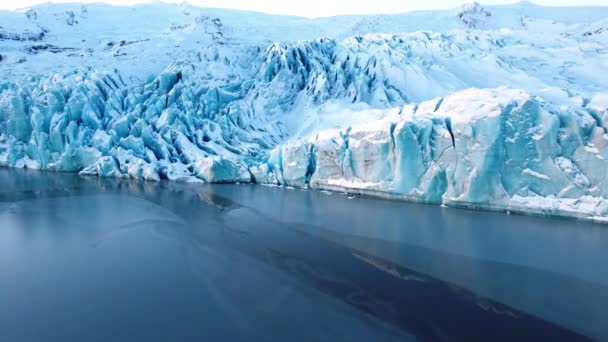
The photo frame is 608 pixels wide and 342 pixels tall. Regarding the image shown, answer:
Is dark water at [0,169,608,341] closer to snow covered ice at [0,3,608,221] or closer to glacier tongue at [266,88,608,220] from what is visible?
glacier tongue at [266,88,608,220]

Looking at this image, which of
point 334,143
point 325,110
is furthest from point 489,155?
point 325,110

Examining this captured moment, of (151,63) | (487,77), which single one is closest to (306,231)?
(487,77)

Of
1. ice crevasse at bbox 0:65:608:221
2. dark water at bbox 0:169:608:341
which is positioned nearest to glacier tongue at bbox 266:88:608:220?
ice crevasse at bbox 0:65:608:221

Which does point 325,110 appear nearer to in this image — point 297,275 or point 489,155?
point 489,155

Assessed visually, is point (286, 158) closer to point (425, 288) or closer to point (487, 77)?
point (425, 288)

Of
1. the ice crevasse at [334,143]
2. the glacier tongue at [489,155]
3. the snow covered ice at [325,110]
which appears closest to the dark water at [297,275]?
the glacier tongue at [489,155]

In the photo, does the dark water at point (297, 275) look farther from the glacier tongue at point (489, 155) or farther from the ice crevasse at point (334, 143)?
the ice crevasse at point (334, 143)
